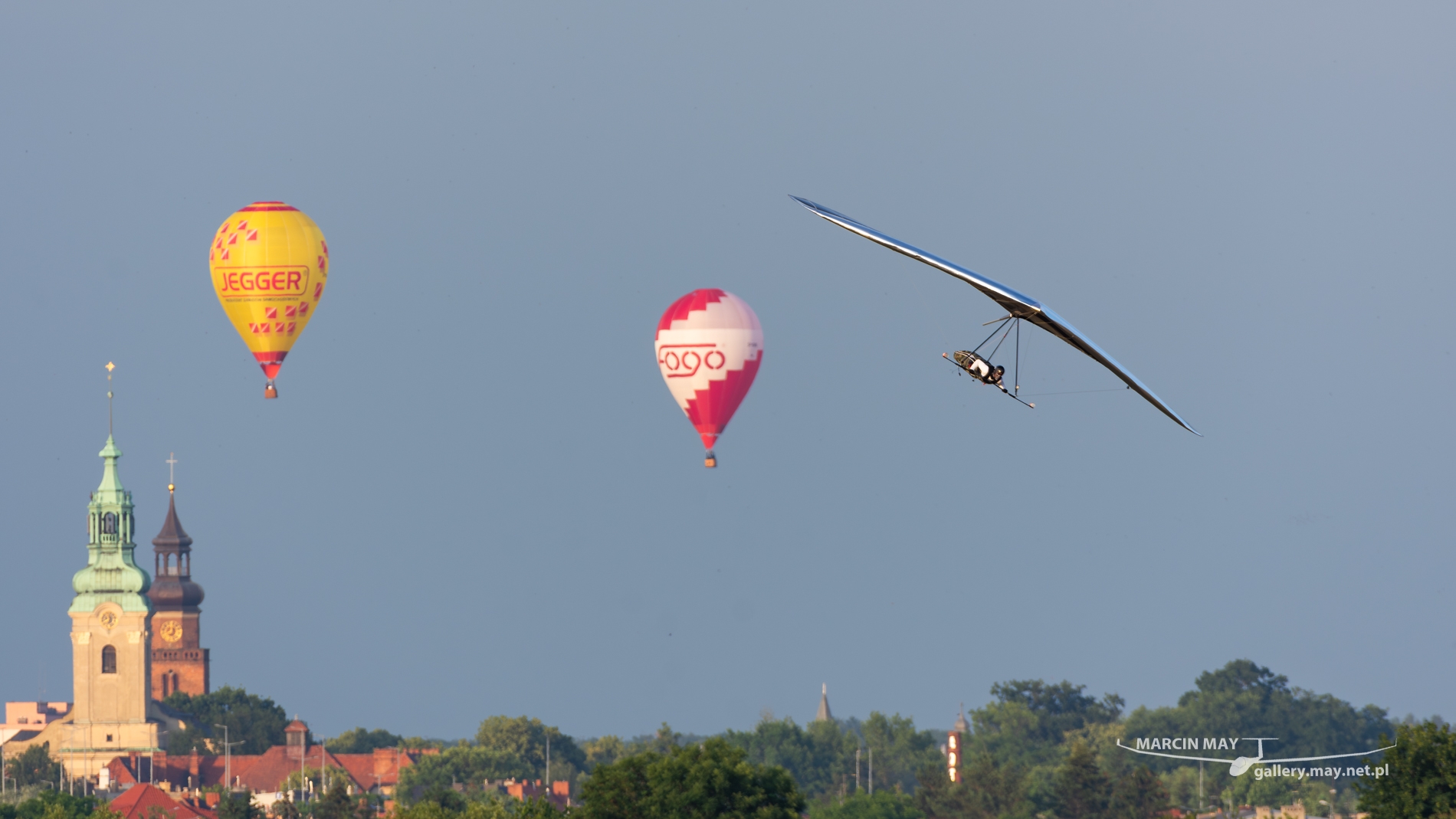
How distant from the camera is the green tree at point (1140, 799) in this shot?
146250 millimetres

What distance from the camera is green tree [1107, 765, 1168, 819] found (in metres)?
146

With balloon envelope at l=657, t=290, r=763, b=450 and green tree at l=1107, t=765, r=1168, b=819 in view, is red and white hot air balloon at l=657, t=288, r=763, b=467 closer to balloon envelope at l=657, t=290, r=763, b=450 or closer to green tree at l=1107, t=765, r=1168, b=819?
balloon envelope at l=657, t=290, r=763, b=450

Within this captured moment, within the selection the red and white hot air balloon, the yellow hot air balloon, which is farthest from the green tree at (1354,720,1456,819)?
the yellow hot air balloon

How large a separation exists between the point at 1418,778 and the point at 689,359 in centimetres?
3302

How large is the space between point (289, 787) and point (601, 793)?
12993cm

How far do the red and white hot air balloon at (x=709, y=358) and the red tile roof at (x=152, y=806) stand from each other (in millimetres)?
60443

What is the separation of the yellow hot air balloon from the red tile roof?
2018 inches

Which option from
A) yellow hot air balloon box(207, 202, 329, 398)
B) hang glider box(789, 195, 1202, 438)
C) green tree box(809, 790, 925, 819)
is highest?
yellow hot air balloon box(207, 202, 329, 398)

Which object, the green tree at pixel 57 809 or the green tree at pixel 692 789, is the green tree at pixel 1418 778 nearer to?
the green tree at pixel 692 789

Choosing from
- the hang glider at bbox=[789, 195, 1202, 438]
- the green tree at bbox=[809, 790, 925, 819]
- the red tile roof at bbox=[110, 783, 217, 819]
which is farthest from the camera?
the green tree at bbox=[809, 790, 925, 819]

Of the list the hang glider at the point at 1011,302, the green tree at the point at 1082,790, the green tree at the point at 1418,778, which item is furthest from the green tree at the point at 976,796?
the hang glider at the point at 1011,302

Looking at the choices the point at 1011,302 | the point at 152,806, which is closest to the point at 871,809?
the point at 152,806

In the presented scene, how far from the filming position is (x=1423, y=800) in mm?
69500

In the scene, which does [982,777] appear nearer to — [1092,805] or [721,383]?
[1092,805]
